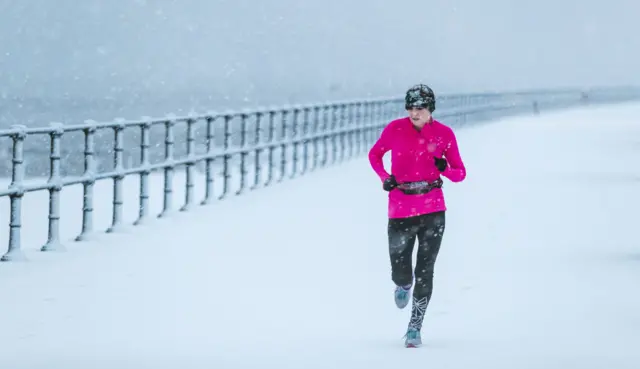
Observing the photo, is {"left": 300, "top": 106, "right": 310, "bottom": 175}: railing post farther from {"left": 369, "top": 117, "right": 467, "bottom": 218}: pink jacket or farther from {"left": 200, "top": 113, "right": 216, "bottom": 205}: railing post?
{"left": 369, "top": 117, "right": 467, "bottom": 218}: pink jacket

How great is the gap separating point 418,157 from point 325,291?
122 inches

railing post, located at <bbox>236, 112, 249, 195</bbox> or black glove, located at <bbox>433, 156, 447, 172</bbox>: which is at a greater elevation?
railing post, located at <bbox>236, 112, 249, 195</bbox>

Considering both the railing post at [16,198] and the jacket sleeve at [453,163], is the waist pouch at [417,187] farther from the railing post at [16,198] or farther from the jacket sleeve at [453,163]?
the railing post at [16,198]

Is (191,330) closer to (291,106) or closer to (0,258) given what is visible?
(0,258)

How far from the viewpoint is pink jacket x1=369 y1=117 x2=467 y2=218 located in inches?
336

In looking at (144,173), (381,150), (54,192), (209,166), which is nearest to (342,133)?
(209,166)

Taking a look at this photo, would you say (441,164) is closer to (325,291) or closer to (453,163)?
(453,163)

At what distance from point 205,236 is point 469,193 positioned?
613 centimetres

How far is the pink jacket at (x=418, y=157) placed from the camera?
854 centimetres

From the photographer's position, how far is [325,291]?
37.7 ft

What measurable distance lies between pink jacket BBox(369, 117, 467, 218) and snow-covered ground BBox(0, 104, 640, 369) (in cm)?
84

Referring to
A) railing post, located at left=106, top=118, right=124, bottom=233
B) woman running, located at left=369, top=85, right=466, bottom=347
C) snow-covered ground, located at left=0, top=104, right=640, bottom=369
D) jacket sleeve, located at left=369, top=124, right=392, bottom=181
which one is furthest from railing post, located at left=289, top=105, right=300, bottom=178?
woman running, located at left=369, top=85, right=466, bottom=347

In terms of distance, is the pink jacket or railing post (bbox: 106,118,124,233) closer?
the pink jacket

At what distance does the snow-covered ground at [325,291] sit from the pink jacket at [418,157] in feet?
2.76
